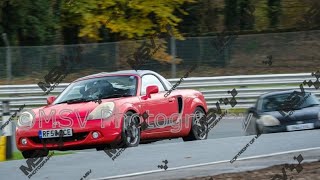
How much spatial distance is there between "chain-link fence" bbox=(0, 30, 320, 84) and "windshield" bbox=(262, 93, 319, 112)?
749 cm

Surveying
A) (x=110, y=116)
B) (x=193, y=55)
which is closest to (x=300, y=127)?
(x=110, y=116)

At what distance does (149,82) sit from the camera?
12625 mm

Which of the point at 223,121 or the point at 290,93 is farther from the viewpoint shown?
the point at 223,121

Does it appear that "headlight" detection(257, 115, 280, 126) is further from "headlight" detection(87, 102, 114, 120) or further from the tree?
the tree

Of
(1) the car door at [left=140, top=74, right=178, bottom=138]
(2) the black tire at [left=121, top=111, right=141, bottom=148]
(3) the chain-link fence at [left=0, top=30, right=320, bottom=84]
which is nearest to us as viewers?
(2) the black tire at [left=121, top=111, right=141, bottom=148]

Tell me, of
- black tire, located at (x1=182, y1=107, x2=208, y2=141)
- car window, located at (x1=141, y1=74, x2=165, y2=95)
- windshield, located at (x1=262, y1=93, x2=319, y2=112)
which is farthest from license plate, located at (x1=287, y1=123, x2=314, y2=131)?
car window, located at (x1=141, y1=74, x2=165, y2=95)

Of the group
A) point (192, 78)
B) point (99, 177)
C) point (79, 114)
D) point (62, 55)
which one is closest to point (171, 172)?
point (99, 177)

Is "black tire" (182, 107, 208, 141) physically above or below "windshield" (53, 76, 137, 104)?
below

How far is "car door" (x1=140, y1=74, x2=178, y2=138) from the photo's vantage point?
12.0 m

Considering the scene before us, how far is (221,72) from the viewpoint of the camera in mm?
22672

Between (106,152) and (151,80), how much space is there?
8.59 ft

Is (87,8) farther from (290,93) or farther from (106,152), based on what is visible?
(106,152)

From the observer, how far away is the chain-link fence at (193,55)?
73.7 feet

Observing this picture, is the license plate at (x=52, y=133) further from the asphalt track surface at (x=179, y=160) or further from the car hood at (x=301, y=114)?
the car hood at (x=301, y=114)
